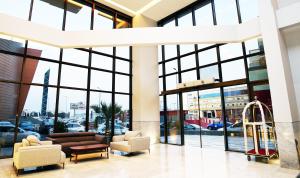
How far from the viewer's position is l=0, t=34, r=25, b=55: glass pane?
6.24 meters

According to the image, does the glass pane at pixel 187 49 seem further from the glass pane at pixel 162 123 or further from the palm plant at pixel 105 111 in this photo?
the palm plant at pixel 105 111

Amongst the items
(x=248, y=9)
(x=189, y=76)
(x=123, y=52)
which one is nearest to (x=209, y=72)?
(x=189, y=76)

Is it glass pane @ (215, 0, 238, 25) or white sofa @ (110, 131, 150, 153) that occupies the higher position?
glass pane @ (215, 0, 238, 25)

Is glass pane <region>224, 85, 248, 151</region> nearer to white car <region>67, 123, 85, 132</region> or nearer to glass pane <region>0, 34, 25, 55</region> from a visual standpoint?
white car <region>67, 123, 85, 132</region>

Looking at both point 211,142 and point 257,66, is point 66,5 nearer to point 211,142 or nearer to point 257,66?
point 257,66

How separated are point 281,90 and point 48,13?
29.1 ft

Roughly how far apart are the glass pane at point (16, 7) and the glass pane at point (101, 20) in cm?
278

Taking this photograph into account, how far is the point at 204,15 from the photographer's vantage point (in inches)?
339

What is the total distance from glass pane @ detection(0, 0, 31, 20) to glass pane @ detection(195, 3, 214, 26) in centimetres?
737

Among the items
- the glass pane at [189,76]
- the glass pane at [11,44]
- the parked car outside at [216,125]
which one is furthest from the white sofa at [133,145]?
the glass pane at [11,44]

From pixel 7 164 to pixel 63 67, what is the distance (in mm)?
3885

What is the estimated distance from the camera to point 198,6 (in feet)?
29.5

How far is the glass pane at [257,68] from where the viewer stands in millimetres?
6320

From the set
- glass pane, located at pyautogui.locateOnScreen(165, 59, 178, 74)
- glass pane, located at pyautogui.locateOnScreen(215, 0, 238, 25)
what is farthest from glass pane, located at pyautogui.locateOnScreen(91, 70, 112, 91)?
glass pane, located at pyautogui.locateOnScreen(215, 0, 238, 25)
